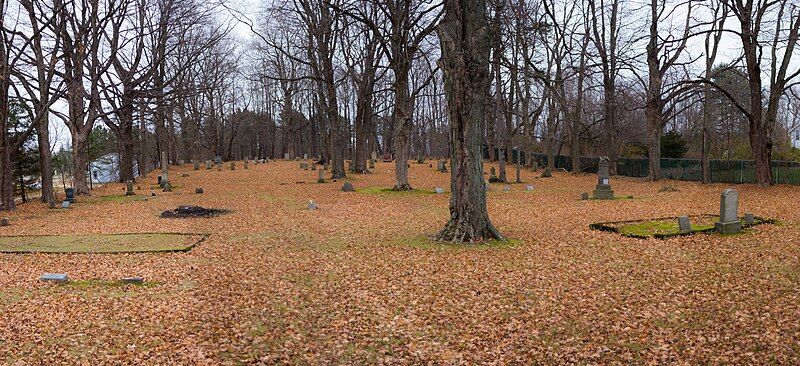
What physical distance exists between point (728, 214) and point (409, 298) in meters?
7.57

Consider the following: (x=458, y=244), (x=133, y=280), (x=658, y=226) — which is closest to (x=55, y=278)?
(x=133, y=280)

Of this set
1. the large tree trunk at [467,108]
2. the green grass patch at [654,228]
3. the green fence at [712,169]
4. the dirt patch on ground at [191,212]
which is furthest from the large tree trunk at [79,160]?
the green fence at [712,169]

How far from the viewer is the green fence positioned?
71.8 feet

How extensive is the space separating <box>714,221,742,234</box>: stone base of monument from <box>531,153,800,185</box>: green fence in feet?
39.6

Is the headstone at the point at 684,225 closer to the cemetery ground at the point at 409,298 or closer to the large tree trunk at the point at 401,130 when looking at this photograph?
the cemetery ground at the point at 409,298

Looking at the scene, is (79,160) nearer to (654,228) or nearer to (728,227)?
(654,228)

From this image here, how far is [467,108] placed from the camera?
422 inches

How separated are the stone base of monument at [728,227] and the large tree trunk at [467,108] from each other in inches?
172

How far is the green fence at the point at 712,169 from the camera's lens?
21.9 meters

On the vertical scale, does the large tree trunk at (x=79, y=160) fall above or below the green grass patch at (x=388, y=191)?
above

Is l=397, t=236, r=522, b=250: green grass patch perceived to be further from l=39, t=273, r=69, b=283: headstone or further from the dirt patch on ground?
the dirt patch on ground

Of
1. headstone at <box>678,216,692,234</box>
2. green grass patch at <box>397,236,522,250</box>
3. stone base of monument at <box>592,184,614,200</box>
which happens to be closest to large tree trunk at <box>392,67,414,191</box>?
stone base of monument at <box>592,184,614,200</box>

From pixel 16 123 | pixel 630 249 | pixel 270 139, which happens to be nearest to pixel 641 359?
pixel 630 249

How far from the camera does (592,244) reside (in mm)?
10992
